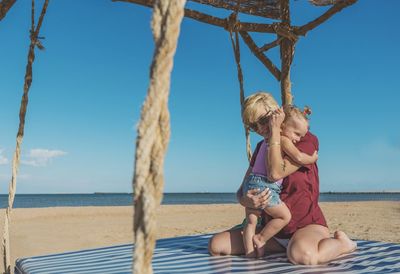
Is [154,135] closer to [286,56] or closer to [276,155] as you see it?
[276,155]

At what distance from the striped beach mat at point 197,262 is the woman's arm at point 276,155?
1.78 ft

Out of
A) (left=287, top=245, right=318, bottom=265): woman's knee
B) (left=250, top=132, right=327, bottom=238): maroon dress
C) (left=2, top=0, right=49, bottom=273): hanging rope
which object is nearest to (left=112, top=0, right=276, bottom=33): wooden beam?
(left=2, top=0, right=49, bottom=273): hanging rope

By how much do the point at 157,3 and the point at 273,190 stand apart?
2126mm

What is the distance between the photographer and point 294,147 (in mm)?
2873

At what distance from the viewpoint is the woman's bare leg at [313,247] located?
9.35 ft

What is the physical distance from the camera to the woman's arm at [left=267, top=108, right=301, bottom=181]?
2.83 m

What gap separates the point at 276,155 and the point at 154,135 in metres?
1.92

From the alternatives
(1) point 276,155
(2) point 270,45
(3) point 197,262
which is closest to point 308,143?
(1) point 276,155

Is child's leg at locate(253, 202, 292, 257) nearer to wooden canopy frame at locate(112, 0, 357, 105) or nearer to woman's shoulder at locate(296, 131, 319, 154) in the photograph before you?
woman's shoulder at locate(296, 131, 319, 154)

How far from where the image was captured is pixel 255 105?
10.1ft

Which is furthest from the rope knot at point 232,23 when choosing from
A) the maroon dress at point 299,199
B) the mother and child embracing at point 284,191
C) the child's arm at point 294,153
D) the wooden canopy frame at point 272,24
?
the child's arm at point 294,153

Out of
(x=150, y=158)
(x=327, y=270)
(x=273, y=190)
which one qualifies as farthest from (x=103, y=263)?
(x=150, y=158)

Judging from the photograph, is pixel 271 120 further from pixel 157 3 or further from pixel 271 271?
pixel 157 3

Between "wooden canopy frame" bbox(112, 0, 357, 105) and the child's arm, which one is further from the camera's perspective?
"wooden canopy frame" bbox(112, 0, 357, 105)
